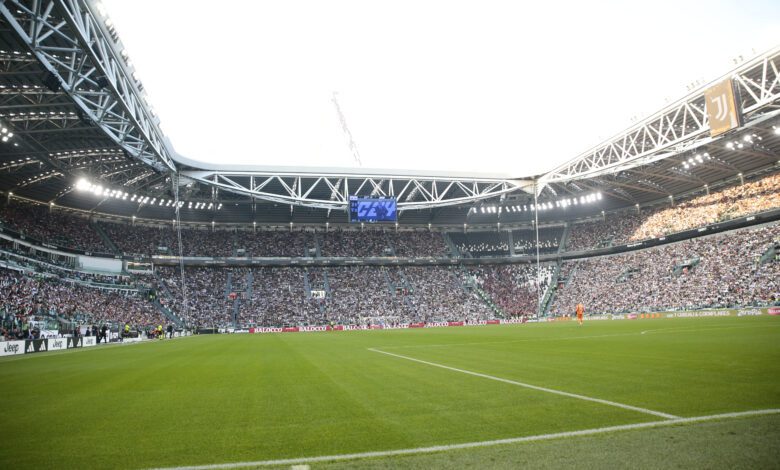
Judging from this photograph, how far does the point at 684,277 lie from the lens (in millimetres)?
48438

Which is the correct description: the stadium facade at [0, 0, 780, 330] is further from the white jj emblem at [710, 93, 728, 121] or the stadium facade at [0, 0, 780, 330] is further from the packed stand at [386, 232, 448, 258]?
the packed stand at [386, 232, 448, 258]

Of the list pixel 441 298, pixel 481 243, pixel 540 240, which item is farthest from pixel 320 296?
pixel 540 240

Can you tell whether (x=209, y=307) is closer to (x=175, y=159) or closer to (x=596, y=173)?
(x=175, y=159)

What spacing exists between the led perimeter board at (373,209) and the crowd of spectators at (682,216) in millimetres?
33305

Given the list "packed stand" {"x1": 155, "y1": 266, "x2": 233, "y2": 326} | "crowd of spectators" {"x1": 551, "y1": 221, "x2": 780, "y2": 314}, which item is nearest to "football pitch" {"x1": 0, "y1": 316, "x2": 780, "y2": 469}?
"crowd of spectators" {"x1": 551, "y1": 221, "x2": 780, "y2": 314}

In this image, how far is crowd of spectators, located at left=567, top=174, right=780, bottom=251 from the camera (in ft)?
153

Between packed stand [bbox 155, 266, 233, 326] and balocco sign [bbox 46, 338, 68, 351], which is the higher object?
packed stand [bbox 155, 266, 233, 326]

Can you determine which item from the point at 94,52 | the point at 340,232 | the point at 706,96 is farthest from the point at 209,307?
the point at 706,96

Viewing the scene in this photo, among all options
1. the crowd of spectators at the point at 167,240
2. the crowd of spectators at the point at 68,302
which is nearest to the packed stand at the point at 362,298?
the crowd of spectators at the point at 167,240

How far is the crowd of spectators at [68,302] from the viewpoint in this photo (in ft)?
119

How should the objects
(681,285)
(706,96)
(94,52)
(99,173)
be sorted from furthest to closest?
1. (681,285)
2. (99,173)
3. (706,96)
4. (94,52)

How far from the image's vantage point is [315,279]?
64.1 m

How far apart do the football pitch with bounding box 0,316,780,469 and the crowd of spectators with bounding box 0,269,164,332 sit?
1281 inches

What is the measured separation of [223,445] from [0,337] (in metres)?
32.9
